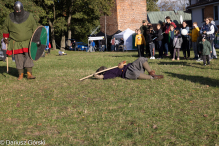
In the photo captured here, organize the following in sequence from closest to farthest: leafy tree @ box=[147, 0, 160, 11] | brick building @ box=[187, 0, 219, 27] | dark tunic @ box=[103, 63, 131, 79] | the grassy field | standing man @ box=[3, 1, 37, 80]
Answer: the grassy field, dark tunic @ box=[103, 63, 131, 79], standing man @ box=[3, 1, 37, 80], brick building @ box=[187, 0, 219, 27], leafy tree @ box=[147, 0, 160, 11]

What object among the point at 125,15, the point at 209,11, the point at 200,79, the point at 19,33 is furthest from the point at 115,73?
the point at 125,15

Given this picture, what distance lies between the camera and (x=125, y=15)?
43812 millimetres

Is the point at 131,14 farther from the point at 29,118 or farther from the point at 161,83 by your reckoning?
the point at 29,118

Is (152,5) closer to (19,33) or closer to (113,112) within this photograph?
(19,33)

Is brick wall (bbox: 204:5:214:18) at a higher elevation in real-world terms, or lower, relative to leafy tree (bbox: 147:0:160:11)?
lower

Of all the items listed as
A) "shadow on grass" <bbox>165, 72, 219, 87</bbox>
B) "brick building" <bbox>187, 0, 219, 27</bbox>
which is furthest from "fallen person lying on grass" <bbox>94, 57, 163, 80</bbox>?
"brick building" <bbox>187, 0, 219, 27</bbox>

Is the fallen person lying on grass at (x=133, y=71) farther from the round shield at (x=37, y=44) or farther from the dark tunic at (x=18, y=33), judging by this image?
the dark tunic at (x=18, y=33)

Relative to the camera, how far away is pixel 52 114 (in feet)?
15.4

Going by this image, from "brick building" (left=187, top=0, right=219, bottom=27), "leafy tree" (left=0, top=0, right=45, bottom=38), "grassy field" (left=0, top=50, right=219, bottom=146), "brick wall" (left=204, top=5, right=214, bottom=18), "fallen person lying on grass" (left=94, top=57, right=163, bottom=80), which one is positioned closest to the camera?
"grassy field" (left=0, top=50, right=219, bottom=146)

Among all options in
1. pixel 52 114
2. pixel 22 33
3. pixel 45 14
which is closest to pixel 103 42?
pixel 45 14

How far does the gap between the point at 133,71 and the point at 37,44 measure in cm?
319

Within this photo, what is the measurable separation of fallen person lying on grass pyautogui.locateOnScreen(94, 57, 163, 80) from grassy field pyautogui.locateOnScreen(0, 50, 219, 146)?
267 millimetres

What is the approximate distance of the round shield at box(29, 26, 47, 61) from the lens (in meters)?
8.41

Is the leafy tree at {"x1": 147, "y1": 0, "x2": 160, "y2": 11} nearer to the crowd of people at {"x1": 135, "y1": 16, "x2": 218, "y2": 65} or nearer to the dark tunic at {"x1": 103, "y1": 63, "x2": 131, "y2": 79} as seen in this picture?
the crowd of people at {"x1": 135, "y1": 16, "x2": 218, "y2": 65}
